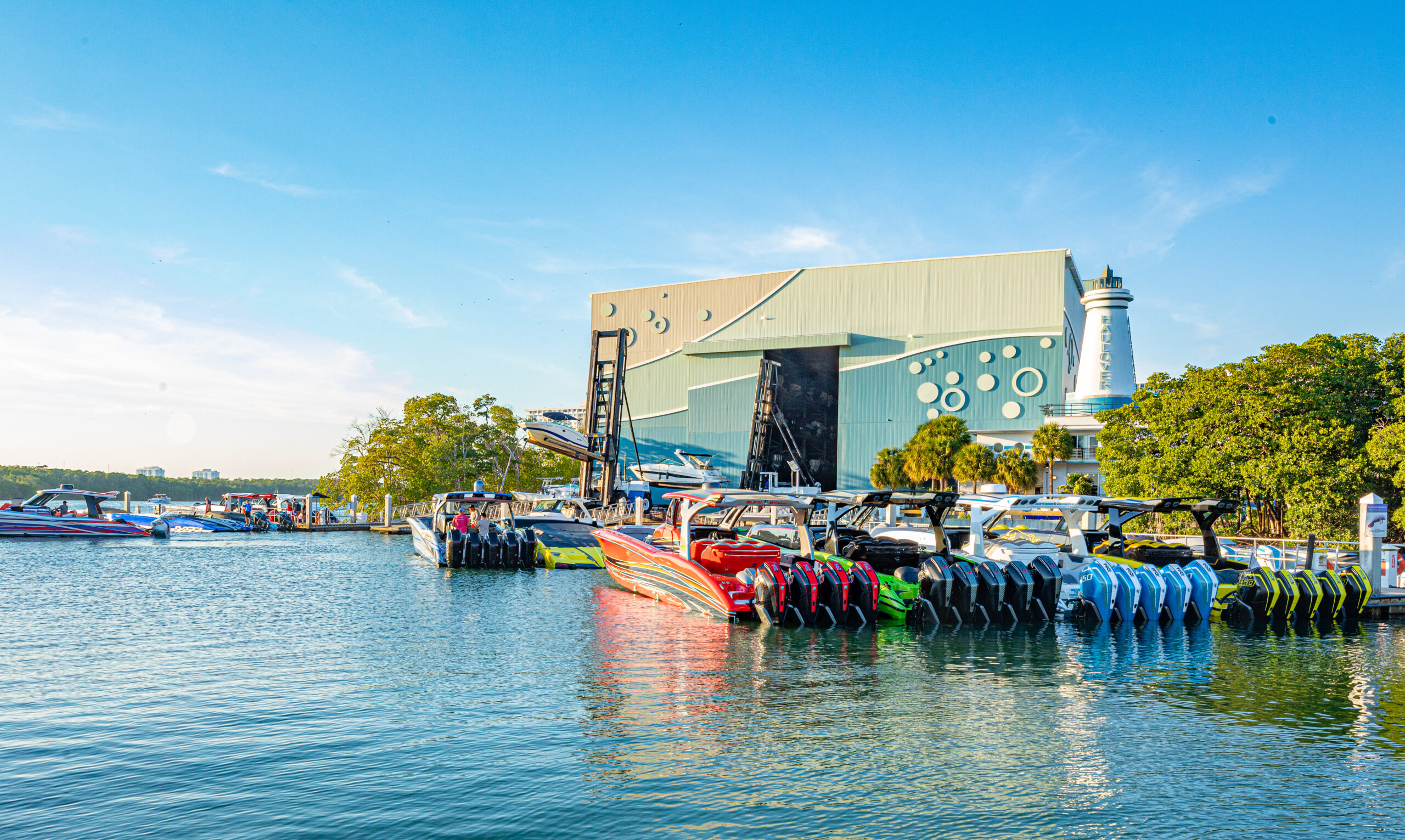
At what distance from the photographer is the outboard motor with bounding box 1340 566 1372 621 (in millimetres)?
22422

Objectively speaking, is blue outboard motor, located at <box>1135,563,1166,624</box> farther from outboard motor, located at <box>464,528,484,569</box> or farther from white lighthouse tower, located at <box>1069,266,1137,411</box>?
white lighthouse tower, located at <box>1069,266,1137,411</box>

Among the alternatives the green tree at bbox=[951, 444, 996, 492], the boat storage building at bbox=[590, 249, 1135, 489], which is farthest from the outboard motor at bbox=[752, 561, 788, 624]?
the boat storage building at bbox=[590, 249, 1135, 489]

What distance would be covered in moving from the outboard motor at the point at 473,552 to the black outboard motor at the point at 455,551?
0.13 m

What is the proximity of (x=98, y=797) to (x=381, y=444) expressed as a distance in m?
66.8

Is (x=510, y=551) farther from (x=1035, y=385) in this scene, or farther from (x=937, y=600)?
(x=1035, y=385)

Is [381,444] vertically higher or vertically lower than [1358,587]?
higher

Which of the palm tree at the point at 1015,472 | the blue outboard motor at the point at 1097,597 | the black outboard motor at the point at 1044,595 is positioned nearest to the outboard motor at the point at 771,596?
the black outboard motor at the point at 1044,595

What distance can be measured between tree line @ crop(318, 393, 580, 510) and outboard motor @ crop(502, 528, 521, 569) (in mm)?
35673

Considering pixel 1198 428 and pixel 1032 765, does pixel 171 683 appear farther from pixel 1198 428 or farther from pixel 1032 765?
pixel 1198 428

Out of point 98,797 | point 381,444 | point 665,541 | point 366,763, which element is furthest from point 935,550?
point 381,444

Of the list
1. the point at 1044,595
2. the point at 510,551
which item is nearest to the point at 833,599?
the point at 1044,595

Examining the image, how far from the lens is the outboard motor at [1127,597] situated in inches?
843

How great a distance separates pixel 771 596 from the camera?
787 inches

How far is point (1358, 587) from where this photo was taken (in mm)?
22578
